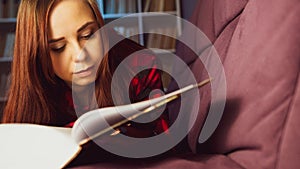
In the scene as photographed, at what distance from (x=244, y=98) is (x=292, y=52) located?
11 centimetres

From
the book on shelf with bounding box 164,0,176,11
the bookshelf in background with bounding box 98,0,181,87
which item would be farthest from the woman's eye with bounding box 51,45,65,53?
the book on shelf with bounding box 164,0,176,11

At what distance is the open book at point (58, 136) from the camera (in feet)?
1.70

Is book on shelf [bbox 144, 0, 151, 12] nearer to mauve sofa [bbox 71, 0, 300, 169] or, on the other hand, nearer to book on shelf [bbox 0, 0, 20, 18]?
book on shelf [bbox 0, 0, 20, 18]

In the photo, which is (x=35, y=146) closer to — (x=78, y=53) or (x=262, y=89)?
(x=78, y=53)

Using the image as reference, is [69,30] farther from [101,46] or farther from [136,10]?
[136,10]

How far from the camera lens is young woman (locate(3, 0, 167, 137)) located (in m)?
0.74

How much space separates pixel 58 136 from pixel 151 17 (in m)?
1.65

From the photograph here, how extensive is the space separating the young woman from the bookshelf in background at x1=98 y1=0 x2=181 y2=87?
1265 millimetres

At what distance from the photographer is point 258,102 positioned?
549mm

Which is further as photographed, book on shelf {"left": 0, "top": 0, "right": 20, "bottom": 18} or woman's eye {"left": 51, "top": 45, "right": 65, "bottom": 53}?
book on shelf {"left": 0, "top": 0, "right": 20, "bottom": 18}

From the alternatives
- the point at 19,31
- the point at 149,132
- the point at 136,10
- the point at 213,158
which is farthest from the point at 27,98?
the point at 136,10

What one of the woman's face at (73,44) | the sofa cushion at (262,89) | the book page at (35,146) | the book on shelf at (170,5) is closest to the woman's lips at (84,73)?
the woman's face at (73,44)

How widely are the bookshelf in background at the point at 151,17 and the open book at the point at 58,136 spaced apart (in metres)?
1.41

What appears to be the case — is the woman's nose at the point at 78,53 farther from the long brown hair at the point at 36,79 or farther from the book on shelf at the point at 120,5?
the book on shelf at the point at 120,5
